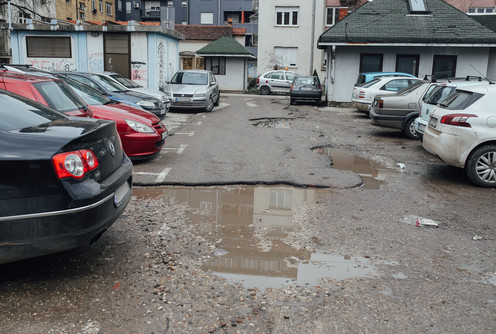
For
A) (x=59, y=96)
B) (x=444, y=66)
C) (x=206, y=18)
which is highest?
(x=206, y=18)

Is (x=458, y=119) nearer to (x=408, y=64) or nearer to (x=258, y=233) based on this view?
(x=258, y=233)

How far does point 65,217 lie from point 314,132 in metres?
11.0

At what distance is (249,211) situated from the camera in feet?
21.3

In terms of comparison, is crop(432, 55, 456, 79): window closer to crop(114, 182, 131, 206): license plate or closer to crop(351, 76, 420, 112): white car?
crop(351, 76, 420, 112): white car

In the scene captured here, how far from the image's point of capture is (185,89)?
1906cm

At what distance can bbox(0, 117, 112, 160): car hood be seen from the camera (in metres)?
3.78

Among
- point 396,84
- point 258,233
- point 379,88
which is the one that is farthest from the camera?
point 396,84

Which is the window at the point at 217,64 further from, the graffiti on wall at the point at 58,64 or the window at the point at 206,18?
the window at the point at 206,18

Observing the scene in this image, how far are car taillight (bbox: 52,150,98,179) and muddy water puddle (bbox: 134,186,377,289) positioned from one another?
1468 mm

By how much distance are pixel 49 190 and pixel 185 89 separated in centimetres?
1564

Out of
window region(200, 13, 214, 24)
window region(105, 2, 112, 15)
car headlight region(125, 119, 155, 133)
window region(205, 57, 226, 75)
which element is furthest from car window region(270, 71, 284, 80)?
window region(105, 2, 112, 15)

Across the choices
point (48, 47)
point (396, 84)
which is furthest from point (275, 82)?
point (396, 84)

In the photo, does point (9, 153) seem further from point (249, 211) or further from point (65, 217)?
point (249, 211)

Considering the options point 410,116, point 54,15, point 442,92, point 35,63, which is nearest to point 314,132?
point 410,116
